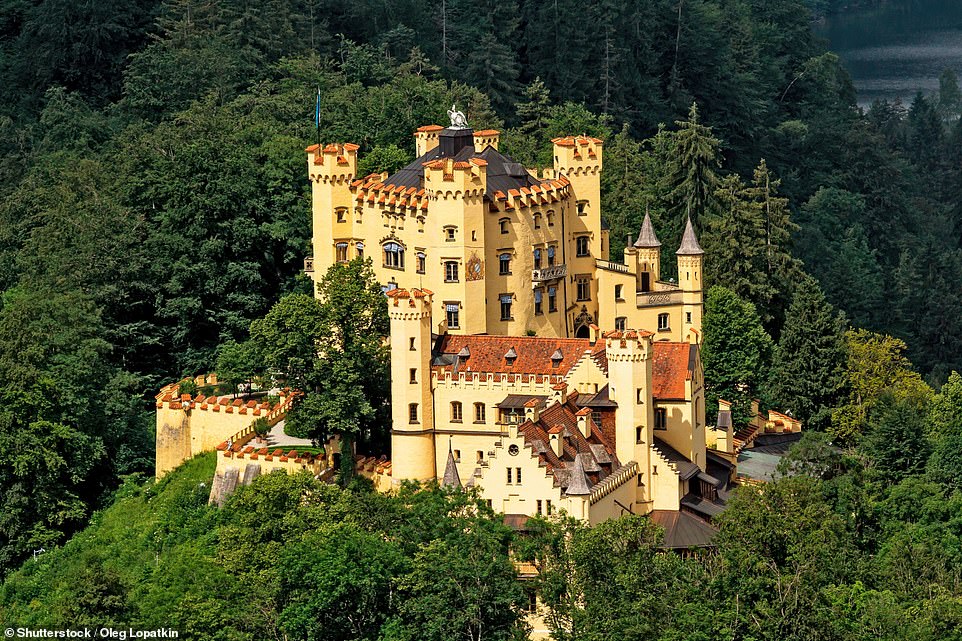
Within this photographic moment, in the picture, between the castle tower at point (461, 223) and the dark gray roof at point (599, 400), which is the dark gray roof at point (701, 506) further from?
the castle tower at point (461, 223)

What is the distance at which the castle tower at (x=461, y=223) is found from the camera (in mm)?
103000

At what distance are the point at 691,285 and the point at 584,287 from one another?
4.68 metres


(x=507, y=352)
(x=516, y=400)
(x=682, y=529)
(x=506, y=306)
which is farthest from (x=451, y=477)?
(x=506, y=306)

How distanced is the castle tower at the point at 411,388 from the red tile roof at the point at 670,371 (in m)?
8.93

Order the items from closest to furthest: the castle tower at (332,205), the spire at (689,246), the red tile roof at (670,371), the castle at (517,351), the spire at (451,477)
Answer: the spire at (451,477) → the castle at (517,351) → the red tile roof at (670,371) → the castle tower at (332,205) → the spire at (689,246)

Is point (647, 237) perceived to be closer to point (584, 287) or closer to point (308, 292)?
point (584, 287)

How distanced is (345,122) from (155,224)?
1119 cm

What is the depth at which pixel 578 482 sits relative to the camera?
296 feet

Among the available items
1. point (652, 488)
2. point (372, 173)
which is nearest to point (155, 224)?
point (372, 173)

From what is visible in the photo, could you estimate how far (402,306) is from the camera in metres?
96.1

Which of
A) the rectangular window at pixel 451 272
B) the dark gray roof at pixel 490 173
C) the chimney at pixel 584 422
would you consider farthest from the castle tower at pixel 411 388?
the dark gray roof at pixel 490 173

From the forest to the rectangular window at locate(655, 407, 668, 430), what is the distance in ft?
20.0

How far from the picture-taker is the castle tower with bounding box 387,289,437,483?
3792 inches

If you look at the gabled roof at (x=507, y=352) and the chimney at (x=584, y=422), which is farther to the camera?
the gabled roof at (x=507, y=352)
